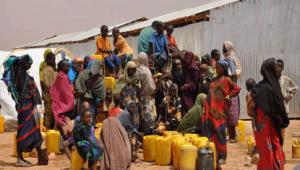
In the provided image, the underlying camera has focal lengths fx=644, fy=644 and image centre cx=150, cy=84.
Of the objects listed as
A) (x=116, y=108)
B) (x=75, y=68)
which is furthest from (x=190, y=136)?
(x=75, y=68)

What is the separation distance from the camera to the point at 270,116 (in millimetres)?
7863

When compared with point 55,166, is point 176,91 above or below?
above

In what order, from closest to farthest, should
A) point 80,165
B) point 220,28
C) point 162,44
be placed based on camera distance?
point 80,165 → point 162,44 → point 220,28

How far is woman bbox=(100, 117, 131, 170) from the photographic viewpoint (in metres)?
9.06

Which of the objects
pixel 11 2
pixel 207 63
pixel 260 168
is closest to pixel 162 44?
pixel 207 63

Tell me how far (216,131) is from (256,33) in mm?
8296

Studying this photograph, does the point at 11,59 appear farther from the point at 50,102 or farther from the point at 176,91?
the point at 176,91

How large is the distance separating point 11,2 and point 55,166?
36885 millimetres

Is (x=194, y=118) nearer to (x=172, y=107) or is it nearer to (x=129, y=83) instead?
(x=129, y=83)

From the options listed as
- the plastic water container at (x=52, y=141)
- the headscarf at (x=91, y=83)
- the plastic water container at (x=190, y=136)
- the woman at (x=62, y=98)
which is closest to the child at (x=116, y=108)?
the headscarf at (x=91, y=83)

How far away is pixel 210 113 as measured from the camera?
9.42 m

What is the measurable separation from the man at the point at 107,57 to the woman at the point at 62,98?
2169 mm

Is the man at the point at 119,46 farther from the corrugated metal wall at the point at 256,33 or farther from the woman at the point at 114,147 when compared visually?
the corrugated metal wall at the point at 256,33

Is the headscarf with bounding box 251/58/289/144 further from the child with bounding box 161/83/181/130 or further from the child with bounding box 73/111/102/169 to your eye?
the child with bounding box 161/83/181/130
